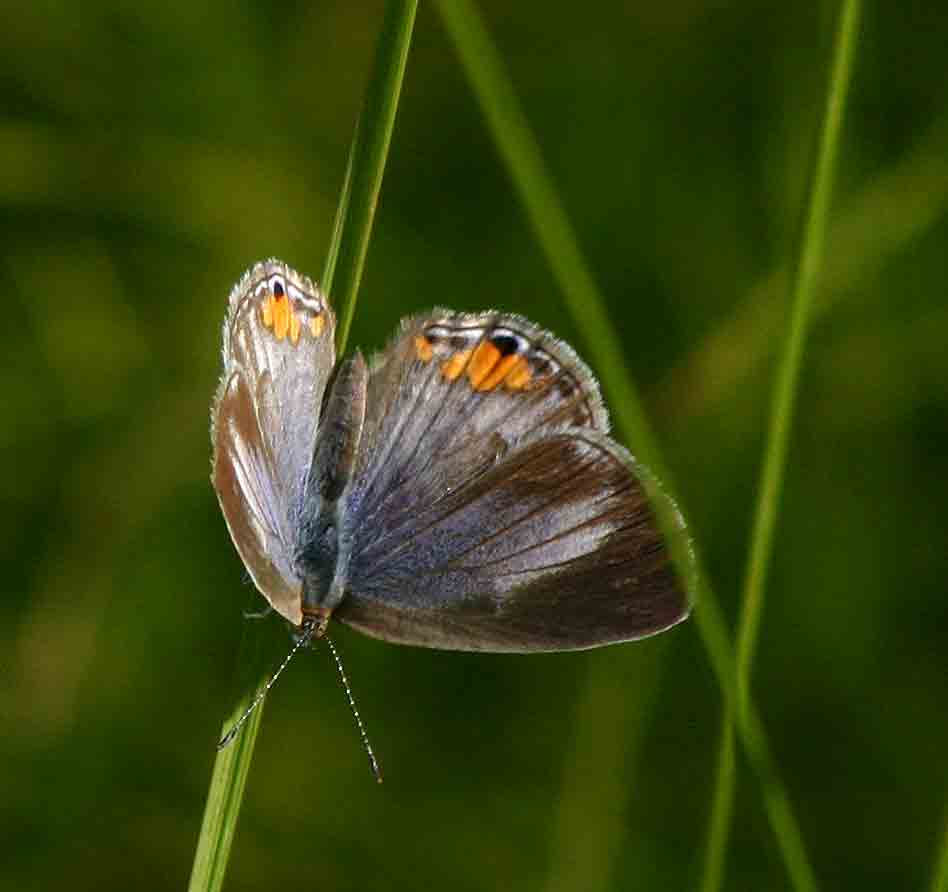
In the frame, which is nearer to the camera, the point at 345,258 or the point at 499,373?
the point at 345,258

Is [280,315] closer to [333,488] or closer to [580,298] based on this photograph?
[333,488]

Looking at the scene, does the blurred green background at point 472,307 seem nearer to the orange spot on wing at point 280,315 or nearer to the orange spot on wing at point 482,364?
the orange spot on wing at point 482,364

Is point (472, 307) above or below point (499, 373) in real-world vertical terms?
above

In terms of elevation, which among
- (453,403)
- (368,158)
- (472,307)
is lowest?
(453,403)

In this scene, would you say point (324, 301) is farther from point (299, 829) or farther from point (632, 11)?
point (632, 11)

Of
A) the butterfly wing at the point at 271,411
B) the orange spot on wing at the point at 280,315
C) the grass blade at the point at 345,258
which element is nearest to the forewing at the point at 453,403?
the butterfly wing at the point at 271,411

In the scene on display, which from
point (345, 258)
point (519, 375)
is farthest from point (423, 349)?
point (345, 258)

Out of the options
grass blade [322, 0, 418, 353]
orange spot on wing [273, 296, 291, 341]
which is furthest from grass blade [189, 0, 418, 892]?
orange spot on wing [273, 296, 291, 341]
